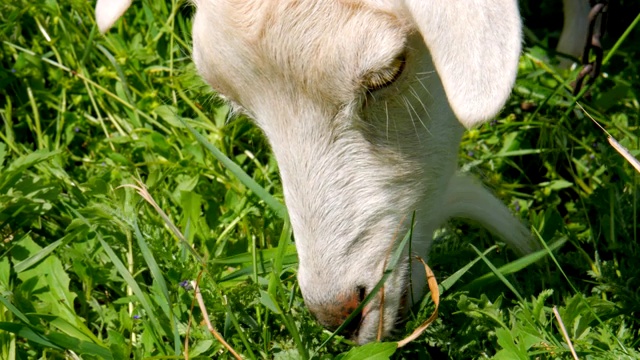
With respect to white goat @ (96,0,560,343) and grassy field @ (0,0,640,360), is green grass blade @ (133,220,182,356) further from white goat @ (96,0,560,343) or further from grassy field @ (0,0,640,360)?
white goat @ (96,0,560,343)

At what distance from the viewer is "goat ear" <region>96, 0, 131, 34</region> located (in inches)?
126

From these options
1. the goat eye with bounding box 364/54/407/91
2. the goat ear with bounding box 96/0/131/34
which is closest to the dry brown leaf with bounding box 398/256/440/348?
the goat eye with bounding box 364/54/407/91

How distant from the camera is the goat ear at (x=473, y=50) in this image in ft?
7.83

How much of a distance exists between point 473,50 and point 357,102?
1.51 ft

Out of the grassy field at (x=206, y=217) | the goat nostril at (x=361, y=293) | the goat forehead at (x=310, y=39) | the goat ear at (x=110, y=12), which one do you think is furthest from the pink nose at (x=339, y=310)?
the goat ear at (x=110, y=12)

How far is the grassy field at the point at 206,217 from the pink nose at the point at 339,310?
11cm

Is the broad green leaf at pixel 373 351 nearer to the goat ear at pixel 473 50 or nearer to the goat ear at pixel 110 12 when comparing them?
the goat ear at pixel 473 50

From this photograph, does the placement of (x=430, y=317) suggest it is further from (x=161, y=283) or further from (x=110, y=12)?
(x=110, y=12)

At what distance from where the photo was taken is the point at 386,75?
2.69m

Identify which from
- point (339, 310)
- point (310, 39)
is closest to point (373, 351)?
point (339, 310)

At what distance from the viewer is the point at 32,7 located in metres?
4.85

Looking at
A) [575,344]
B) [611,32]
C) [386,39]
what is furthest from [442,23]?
[611,32]

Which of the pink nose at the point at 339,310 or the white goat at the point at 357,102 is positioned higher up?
the white goat at the point at 357,102

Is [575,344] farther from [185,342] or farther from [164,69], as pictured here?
[164,69]
